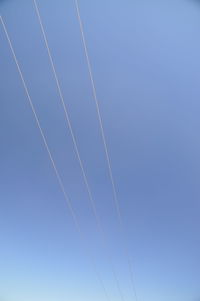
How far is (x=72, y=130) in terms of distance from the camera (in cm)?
339

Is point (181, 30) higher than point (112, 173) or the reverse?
higher

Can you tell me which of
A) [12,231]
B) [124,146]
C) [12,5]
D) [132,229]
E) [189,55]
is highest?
[12,5]

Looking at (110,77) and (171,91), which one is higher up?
(110,77)

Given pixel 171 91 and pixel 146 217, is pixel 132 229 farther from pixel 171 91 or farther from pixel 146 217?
pixel 171 91

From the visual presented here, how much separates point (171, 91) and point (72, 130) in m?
0.90

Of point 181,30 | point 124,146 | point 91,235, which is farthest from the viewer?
point 91,235

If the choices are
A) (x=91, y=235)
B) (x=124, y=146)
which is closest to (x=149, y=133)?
(x=124, y=146)

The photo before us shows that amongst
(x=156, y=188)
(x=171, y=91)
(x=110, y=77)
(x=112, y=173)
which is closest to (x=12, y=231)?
(x=112, y=173)

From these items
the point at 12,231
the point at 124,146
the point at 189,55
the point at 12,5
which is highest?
the point at 12,5

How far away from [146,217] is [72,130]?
1041mm

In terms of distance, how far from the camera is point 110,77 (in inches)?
130

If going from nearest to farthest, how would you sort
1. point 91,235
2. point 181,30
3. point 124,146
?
point 181,30 < point 124,146 < point 91,235

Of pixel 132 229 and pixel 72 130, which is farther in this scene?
pixel 132 229

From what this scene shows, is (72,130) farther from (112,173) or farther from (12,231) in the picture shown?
(12,231)
